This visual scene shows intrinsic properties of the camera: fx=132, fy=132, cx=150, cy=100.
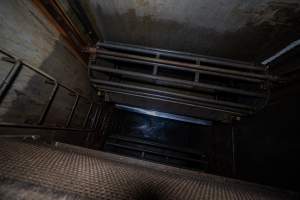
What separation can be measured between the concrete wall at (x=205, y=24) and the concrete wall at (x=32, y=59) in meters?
0.57

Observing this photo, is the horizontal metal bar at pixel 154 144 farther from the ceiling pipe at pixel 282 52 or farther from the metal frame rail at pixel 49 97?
the ceiling pipe at pixel 282 52

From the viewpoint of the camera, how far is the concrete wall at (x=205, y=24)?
125 centimetres

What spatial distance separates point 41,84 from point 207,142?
3.28 metres

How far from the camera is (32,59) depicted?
1.30 m

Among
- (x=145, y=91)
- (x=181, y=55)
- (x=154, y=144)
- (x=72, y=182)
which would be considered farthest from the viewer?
(x=154, y=144)

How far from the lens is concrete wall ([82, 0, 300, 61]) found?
1248mm

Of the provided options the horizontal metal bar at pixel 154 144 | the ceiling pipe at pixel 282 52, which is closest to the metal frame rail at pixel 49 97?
the horizontal metal bar at pixel 154 144

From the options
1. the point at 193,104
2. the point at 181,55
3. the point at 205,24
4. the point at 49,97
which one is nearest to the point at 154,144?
the point at 193,104

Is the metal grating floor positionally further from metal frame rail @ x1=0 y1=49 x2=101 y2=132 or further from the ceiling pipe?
the ceiling pipe

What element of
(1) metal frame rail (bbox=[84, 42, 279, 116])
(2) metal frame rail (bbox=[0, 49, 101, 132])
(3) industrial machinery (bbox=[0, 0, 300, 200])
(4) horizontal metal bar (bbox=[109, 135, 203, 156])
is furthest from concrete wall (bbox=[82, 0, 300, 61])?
(4) horizontal metal bar (bbox=[109, 135, 203, 156])

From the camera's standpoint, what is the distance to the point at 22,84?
124 centimetres

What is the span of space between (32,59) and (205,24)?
6.02 feet

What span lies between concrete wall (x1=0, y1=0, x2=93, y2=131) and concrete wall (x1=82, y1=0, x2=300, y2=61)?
0.57m

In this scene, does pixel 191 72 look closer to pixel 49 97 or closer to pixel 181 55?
pixel 181 55
